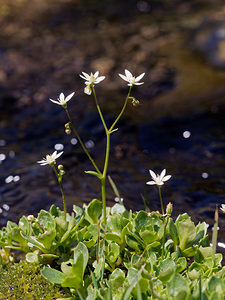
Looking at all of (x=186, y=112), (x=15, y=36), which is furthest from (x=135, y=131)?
(x=15, y=36)

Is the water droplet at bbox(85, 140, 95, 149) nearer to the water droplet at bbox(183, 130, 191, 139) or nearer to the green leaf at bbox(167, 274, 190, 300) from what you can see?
the water droplet at bbox(183, 130, 191, 139)

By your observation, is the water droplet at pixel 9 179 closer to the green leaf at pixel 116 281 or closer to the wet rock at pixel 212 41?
the green leaf at pixel 116 281

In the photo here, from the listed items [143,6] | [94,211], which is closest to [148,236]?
[94,211]

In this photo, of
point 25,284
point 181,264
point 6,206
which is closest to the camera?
point 181,264

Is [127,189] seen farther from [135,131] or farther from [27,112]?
[27,112]

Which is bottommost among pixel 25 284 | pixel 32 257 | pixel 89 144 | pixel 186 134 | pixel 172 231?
pixel 186 134

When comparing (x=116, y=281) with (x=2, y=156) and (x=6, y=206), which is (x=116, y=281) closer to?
(x=6, y=206)

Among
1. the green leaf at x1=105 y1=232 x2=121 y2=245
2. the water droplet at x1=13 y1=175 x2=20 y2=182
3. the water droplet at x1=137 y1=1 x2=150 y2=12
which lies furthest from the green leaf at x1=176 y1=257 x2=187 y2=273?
the water droplet at x1=137 y1=1 x2=150 y2=12
